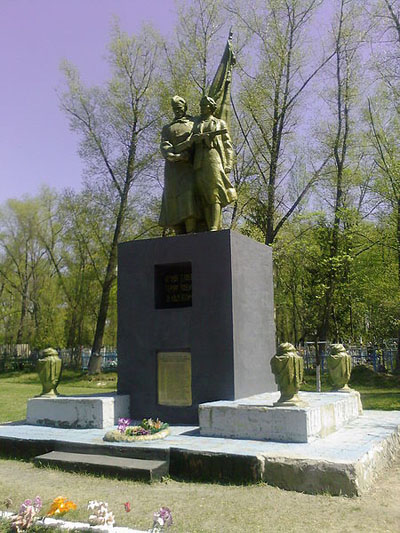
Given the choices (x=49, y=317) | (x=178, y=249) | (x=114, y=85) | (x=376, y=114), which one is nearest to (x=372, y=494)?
(x=178, y=249)

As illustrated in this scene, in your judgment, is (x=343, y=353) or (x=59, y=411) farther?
(x=343, y=353)

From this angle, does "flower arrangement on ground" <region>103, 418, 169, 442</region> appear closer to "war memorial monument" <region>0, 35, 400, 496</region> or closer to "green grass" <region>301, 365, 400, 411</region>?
"war memorial monument" <region>0, 35, 400, 496</region>

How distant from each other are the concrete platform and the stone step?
0.12m

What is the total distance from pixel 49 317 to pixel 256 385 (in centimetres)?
2213

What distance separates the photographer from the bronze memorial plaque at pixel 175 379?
721 centimetres

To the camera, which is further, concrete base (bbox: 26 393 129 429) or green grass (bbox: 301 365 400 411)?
green grass (bbox: 301 365 400 411)

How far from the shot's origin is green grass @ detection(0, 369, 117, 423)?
1159 cm

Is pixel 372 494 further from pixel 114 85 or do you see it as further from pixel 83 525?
pixel 114 85

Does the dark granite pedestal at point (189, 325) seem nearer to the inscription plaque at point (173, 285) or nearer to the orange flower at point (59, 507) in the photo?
the inscription plaque at point (173, 285)

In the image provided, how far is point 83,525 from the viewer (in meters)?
3.91

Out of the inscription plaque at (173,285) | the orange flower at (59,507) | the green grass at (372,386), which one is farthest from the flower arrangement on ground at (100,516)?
the green grass at (372,386)

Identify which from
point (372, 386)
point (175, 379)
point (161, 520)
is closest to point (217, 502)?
point (161, 520)

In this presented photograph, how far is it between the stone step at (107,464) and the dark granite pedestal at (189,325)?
1.69m

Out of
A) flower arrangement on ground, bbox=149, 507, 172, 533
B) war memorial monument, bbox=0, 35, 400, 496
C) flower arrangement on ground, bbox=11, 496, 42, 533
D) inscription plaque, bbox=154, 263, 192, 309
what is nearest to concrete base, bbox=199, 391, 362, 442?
war memorial monument, bbox=0, 35, 400, 496
